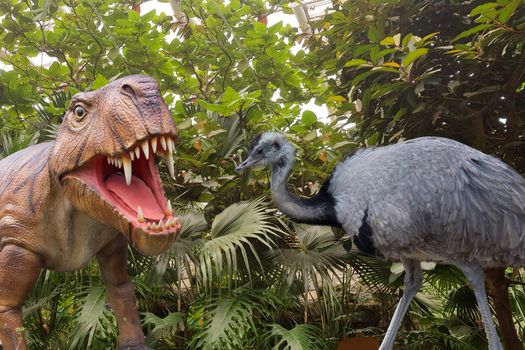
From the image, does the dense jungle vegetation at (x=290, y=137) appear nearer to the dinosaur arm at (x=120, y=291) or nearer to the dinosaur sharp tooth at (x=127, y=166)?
the dinosaur arm at (x=120, y=291)

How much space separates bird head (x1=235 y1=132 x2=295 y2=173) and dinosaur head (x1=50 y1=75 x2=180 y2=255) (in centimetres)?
76

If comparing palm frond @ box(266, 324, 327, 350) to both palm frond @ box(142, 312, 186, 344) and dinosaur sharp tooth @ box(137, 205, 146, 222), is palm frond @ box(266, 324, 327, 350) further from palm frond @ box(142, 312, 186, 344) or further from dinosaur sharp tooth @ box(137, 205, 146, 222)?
dinosaur sharp tooth @ box(137, 205, 146, 222)

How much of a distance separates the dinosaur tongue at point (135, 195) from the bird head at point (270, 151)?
756 mm

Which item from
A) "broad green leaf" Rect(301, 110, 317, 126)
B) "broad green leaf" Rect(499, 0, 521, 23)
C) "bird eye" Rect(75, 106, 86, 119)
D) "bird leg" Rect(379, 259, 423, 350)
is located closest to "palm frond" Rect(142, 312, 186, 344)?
"bird leg" Rect(379, 259, 423, 350)

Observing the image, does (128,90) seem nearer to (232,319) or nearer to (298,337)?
(232,319)

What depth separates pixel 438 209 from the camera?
1.46m

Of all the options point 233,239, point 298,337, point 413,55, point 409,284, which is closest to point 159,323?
point 233,239

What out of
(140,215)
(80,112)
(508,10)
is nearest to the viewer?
(140,215)

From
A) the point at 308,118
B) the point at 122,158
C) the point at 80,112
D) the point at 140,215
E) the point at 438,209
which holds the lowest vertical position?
the point at 438,209

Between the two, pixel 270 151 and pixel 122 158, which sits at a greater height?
pixel 122 158

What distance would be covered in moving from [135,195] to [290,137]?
198 cm

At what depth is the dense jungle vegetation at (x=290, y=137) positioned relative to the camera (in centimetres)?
215

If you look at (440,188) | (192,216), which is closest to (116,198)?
(440,188)

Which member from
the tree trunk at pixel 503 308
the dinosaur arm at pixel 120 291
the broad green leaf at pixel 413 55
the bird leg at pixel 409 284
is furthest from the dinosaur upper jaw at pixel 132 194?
the tree trunk at pixel 503 308
